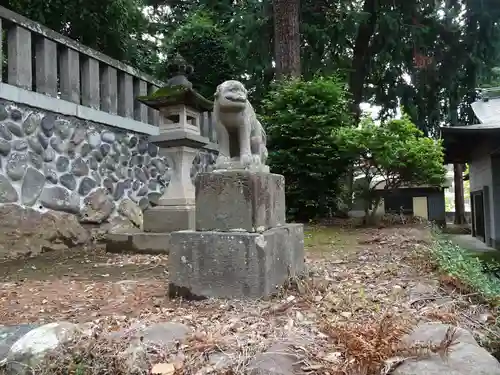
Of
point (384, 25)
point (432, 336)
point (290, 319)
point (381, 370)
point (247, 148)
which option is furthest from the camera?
point (384, 25)

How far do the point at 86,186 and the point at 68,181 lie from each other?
1.07 ft

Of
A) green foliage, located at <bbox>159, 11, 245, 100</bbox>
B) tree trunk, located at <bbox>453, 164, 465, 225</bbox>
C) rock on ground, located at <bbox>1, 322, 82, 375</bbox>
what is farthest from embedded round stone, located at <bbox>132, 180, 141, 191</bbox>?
tree trunk, located at <bbox>453, 164, 465, 225</bbox>

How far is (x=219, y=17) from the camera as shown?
1022cm

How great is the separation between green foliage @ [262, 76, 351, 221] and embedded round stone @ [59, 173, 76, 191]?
3.34 metres

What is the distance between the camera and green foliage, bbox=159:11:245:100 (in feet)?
30.8

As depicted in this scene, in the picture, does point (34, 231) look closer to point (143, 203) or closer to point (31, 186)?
point (31, 186)

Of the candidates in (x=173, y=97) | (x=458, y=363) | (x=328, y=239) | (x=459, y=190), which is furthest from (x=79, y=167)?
(x=459, y=190)

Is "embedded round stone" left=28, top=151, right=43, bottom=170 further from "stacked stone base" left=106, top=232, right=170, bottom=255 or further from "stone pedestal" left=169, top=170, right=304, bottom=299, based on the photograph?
"stone pedestal" left=169, top=170, right=304, bottom=299

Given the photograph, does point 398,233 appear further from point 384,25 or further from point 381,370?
point 384,25

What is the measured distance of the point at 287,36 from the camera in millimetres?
8219

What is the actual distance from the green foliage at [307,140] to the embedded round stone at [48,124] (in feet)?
11.8

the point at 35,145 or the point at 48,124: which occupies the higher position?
the point at 48,124

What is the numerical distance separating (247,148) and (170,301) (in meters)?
1.20

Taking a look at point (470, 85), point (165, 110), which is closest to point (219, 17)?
point (165, 110)
